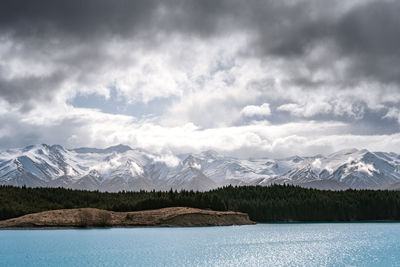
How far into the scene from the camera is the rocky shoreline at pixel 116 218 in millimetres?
163750

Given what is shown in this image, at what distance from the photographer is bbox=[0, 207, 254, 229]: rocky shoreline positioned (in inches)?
6447

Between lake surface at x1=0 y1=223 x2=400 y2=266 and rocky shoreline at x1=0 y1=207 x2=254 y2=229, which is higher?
rocky shoreline at x1=0 y1=207 x2=254 y2=229

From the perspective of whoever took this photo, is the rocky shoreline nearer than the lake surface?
No

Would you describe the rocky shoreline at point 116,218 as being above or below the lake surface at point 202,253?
above

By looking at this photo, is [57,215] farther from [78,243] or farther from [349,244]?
[349,244]

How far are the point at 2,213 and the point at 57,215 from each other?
26.8 meters

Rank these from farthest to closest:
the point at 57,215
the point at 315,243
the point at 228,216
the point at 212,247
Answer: the point at 228,216
the point at 57,215
the point at 315,243
the point at 212,247

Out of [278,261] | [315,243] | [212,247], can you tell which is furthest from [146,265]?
[315,243]

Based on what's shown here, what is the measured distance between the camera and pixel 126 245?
327 feet

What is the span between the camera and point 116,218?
568ft

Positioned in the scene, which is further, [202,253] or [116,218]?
[116,218]

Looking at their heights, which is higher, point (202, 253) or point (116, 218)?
point (116, 218)

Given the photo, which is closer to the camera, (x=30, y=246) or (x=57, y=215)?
(x=30, y=246)

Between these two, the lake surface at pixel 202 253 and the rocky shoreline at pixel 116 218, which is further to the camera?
the rocky shoreline at pixel 116 218
